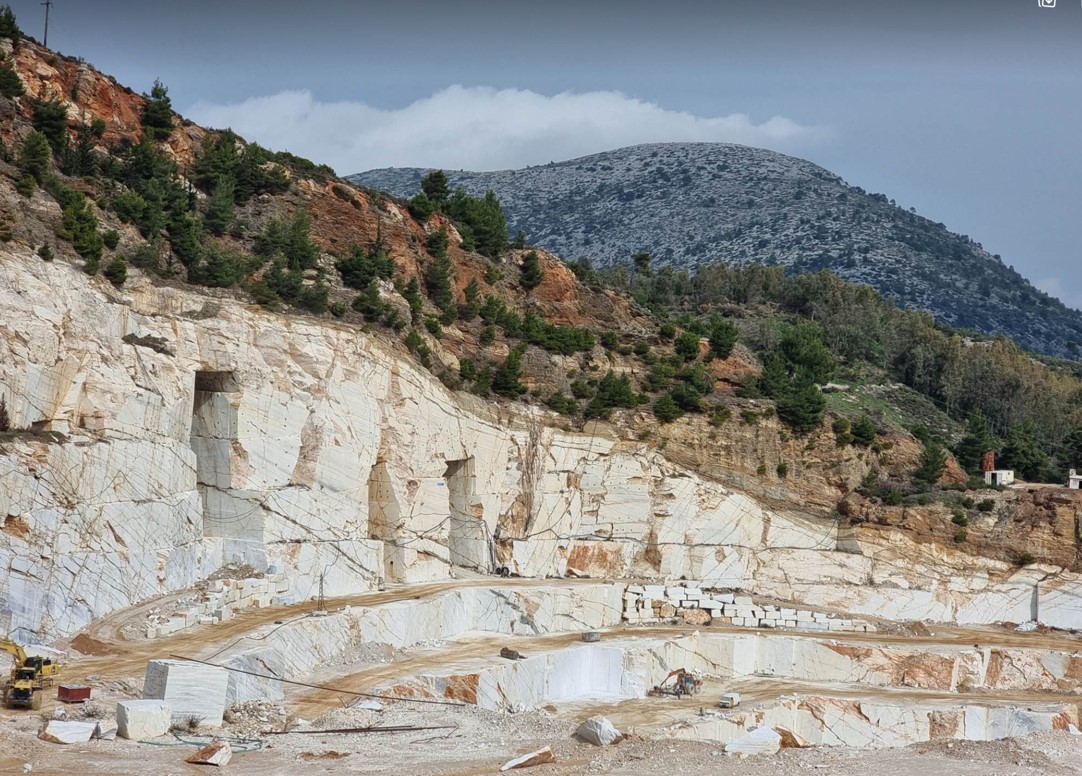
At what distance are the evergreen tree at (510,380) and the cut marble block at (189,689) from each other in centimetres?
2537

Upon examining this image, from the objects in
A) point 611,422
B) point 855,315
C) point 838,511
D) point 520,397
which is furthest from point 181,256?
point 855,315

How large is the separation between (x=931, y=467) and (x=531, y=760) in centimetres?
3439

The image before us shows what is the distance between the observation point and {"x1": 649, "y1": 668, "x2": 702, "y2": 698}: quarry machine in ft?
131

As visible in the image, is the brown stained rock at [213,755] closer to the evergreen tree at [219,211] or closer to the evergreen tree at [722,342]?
the evergreen tree at [219,211]

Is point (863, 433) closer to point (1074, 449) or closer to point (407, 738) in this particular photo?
point (1074, 449)

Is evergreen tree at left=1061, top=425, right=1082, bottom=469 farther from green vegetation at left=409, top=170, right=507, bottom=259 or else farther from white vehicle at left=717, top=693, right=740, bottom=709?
white vehicle at left=717, top=693, right=740, bottom=709

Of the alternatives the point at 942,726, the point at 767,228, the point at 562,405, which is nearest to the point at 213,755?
the point at 942,726

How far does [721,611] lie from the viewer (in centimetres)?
4662

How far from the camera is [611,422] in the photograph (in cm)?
5134

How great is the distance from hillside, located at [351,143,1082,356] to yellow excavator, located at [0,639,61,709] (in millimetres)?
97831

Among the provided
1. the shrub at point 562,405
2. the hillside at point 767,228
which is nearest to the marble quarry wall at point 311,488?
the shrub at point 562,405

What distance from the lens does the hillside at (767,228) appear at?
123 meters

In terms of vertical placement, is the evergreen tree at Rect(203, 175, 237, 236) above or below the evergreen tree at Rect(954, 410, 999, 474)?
above

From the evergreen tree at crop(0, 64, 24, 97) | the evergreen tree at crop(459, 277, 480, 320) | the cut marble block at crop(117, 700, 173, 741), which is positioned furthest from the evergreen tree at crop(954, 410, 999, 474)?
the cut marble block at crop(117, 700, 173, 741)
